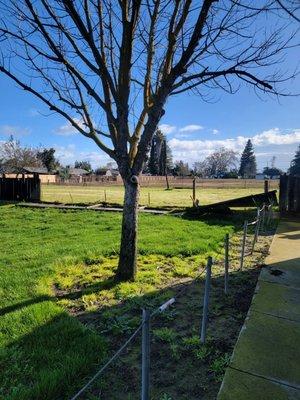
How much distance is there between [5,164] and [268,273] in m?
73.3

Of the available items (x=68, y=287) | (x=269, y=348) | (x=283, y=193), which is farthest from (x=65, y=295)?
(x=283, y=193)

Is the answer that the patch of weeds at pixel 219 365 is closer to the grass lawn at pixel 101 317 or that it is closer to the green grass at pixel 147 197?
the grass lawn at pixel 101 317

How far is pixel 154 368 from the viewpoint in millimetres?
3312

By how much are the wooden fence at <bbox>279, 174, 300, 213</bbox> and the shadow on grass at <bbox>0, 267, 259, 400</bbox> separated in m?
8.84

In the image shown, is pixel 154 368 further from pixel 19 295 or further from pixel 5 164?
pixel 5 164

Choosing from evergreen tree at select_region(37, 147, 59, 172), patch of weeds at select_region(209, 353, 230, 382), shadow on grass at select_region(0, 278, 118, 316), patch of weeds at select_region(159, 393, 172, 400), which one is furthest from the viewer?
evergreen tree at select_region(37, 147, 59, 172)

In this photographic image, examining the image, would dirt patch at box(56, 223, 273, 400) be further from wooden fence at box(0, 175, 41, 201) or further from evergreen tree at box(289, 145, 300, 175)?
evergreen tree at box(289, 145, 300, 175)

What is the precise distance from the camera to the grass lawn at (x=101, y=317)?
3.08 m

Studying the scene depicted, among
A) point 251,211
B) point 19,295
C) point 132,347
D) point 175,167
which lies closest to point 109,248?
point 19,295

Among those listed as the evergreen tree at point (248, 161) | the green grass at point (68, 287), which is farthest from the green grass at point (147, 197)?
the evergreen tree at point (248, 161)

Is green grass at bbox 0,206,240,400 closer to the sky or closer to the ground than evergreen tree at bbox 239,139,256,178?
closer to the ground

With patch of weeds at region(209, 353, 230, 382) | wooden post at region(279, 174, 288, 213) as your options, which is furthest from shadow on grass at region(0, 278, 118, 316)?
wooden post at region(279, 174, 288, 213)

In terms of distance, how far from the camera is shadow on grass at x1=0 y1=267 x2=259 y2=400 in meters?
2.99

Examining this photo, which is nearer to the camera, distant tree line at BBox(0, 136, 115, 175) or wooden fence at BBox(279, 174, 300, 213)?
wooden fence at BBox(279, 174, 300, 213)
